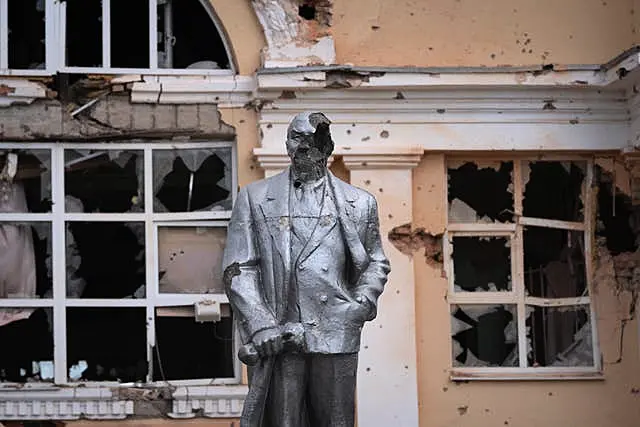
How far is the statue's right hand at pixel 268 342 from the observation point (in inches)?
324

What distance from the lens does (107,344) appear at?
11.8m

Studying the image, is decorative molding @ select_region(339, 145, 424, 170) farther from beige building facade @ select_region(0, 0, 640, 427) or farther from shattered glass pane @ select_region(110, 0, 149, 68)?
shattered glass pane @ select_region(110, 0, 149, 68)

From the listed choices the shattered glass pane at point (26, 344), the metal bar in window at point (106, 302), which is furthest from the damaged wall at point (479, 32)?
the shattered glass pane at point (26, 344)

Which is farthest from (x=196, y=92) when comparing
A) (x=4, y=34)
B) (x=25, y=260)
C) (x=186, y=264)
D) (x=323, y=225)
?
(x=323, y=225)

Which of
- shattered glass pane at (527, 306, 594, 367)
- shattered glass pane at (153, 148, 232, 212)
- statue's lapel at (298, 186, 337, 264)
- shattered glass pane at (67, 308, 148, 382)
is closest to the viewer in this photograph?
statue's lapel at (298, 186, 337, 264)

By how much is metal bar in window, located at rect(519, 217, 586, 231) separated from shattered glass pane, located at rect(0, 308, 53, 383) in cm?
336

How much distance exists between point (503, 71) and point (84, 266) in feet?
10.5

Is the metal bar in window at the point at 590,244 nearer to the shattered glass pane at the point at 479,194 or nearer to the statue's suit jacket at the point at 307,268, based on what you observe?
the shattered glass pane at the point at 479,194

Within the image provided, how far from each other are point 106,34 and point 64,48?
31 centimetres

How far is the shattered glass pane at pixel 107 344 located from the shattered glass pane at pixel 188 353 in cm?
12

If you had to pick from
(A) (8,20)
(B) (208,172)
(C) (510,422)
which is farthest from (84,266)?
(C) (510,422)

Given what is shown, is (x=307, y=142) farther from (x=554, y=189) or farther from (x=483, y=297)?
(x=554, y=189)

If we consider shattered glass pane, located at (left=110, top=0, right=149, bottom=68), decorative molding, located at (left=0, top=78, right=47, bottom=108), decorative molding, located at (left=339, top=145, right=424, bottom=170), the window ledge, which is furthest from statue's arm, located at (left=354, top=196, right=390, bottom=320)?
decorative molding, located at (left=0, top=78, right=47, bottom=108)

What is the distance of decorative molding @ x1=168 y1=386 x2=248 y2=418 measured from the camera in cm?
1162
